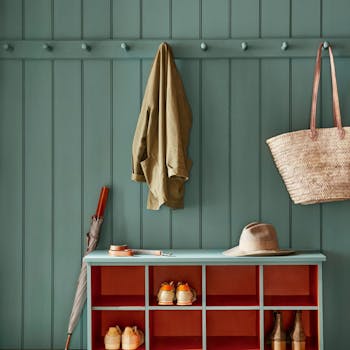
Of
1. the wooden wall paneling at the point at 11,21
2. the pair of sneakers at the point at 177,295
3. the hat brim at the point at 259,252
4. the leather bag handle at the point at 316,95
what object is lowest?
the pair of sneakers at the point at 177,295

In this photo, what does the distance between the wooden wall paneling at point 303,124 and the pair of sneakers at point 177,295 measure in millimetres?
613

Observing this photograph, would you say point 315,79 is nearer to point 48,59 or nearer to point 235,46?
point 235,46

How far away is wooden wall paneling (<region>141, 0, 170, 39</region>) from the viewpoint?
2957mm

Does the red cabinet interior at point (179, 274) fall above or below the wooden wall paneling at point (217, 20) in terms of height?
below

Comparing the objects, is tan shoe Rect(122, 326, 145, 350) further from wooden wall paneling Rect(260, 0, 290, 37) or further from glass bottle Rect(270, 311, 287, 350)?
wooden wall paneling Rect(260, 0, 290, 37)

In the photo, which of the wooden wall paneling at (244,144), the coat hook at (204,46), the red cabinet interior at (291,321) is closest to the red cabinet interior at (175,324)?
the red cabinet interior at (291,321)

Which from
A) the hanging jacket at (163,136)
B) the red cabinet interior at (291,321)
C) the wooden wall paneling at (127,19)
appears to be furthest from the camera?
the wooden wall paneling at (127,19)

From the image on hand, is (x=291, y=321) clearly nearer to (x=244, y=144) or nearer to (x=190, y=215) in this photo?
(x=190, y=215)

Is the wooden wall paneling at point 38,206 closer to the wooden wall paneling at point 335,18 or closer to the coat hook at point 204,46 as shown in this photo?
the coat hook at point 204,46

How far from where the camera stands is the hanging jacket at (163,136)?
108 inches

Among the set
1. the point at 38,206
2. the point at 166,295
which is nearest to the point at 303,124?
the point at 166,295

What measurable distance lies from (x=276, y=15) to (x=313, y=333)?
1.61 meters

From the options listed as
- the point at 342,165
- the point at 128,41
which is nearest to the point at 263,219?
the point at 342,165

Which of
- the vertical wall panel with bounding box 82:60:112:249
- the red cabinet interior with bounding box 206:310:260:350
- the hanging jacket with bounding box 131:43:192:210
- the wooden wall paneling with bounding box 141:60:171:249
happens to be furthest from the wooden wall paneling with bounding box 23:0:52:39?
the red cabinet interior with bounding box 206:310:260:350
